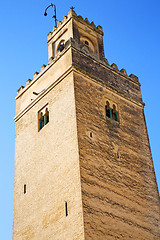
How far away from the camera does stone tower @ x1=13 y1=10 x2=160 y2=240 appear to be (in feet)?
52.8

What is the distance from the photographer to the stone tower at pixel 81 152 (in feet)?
52.8

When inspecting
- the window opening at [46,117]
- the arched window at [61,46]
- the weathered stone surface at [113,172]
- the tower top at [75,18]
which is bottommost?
the weathered stone surface at [113,172]

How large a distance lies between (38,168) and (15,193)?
1.69 metres

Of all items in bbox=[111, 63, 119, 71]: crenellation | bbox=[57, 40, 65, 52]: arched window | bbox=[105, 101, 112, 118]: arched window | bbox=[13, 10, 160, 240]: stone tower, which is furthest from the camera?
bbox=[111, 63, 119, 71]: crenellation

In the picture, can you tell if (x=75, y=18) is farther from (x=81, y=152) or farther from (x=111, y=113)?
(x=81, y=152)

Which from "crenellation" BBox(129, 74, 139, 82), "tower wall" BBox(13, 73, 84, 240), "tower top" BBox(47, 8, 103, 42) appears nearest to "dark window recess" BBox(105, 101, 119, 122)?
"tower wall" BBox(13, 73, 84, 240)

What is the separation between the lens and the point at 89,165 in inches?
656

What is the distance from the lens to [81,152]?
16688 millimetres

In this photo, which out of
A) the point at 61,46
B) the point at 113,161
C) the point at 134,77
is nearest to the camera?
the point at 113,161

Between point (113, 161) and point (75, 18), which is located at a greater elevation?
point (75, 18)

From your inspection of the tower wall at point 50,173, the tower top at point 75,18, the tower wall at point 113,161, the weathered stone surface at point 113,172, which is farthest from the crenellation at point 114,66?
the tower wall at point 50,173

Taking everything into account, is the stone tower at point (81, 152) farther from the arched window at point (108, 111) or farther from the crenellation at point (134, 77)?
the crenellation at point (134, 77)

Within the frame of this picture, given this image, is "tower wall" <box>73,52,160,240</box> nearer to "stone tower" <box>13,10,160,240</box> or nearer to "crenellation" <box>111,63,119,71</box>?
"stone tower" <box>13,10,160,240</box>

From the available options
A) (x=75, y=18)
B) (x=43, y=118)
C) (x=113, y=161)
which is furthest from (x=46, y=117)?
(x=75, y=18)
